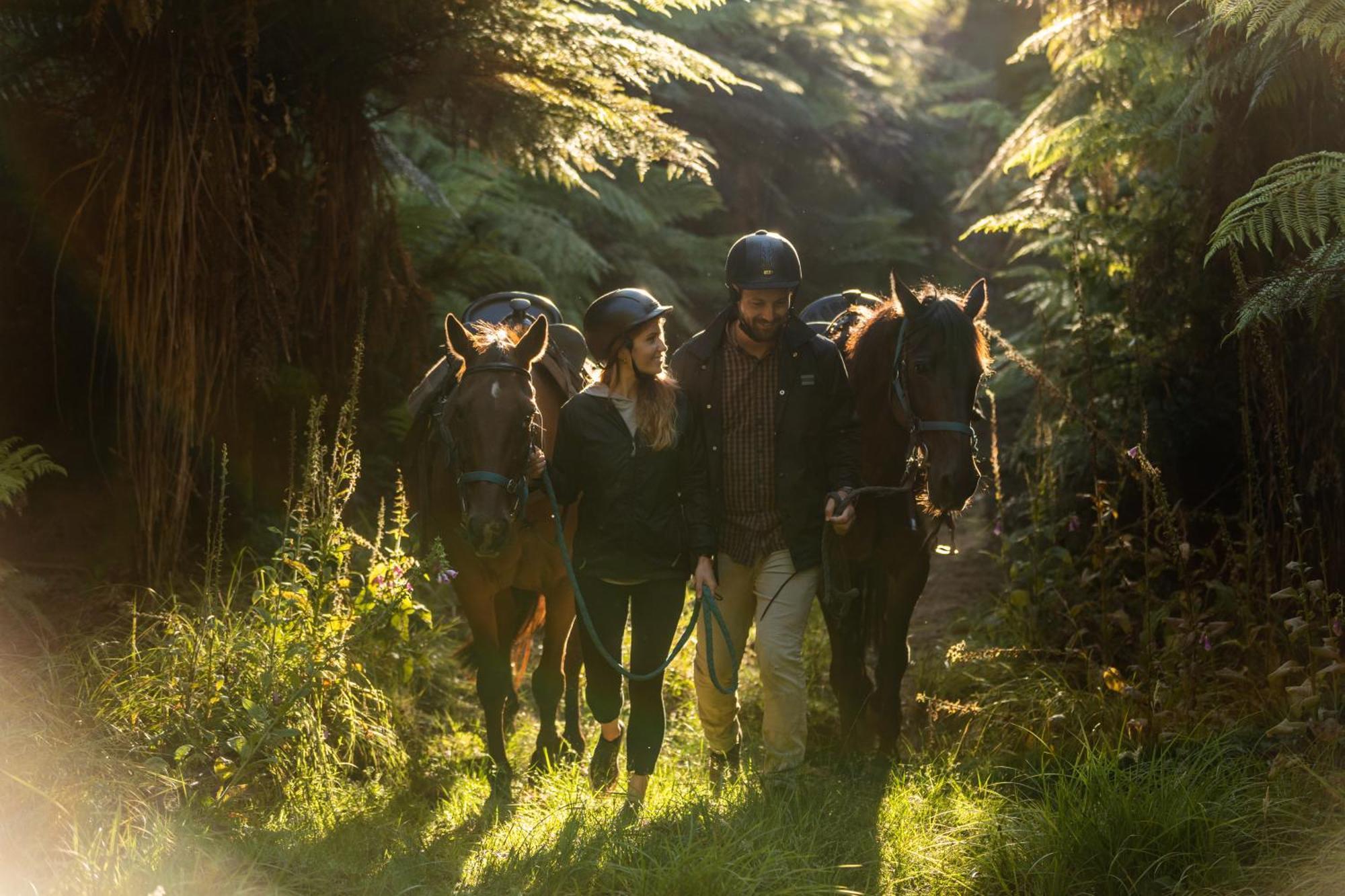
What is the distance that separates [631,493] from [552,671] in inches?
63.0

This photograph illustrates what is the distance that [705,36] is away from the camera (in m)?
14.2

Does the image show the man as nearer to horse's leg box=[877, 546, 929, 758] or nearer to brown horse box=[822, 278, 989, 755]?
brown horse box=[822, 278, 989, 755]

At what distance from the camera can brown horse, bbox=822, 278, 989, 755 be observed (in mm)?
5309

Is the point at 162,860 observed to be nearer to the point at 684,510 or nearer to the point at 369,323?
the point at 684,510

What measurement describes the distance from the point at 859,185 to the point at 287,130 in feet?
32.7

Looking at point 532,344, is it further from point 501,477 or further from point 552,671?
point 552,671

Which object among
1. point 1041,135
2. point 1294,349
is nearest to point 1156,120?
point 1041,135

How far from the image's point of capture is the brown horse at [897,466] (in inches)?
209

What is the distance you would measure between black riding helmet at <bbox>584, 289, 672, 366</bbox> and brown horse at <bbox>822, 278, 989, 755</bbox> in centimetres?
110

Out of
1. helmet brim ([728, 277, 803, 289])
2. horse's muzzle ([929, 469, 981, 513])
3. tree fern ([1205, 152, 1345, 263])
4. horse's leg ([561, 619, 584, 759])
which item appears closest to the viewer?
tree fern ([1205, 152, 1345, 263])

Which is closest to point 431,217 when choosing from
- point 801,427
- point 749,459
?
point 749,459

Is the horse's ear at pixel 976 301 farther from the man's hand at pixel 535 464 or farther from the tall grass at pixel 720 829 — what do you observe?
the man's hand at pixel 535 464

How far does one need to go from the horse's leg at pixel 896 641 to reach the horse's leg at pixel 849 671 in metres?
0.15

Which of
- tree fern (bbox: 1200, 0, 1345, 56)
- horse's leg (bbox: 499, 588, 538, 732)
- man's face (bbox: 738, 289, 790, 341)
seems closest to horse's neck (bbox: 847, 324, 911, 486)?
man's face (bbox: 738, 289, 790, 341)
